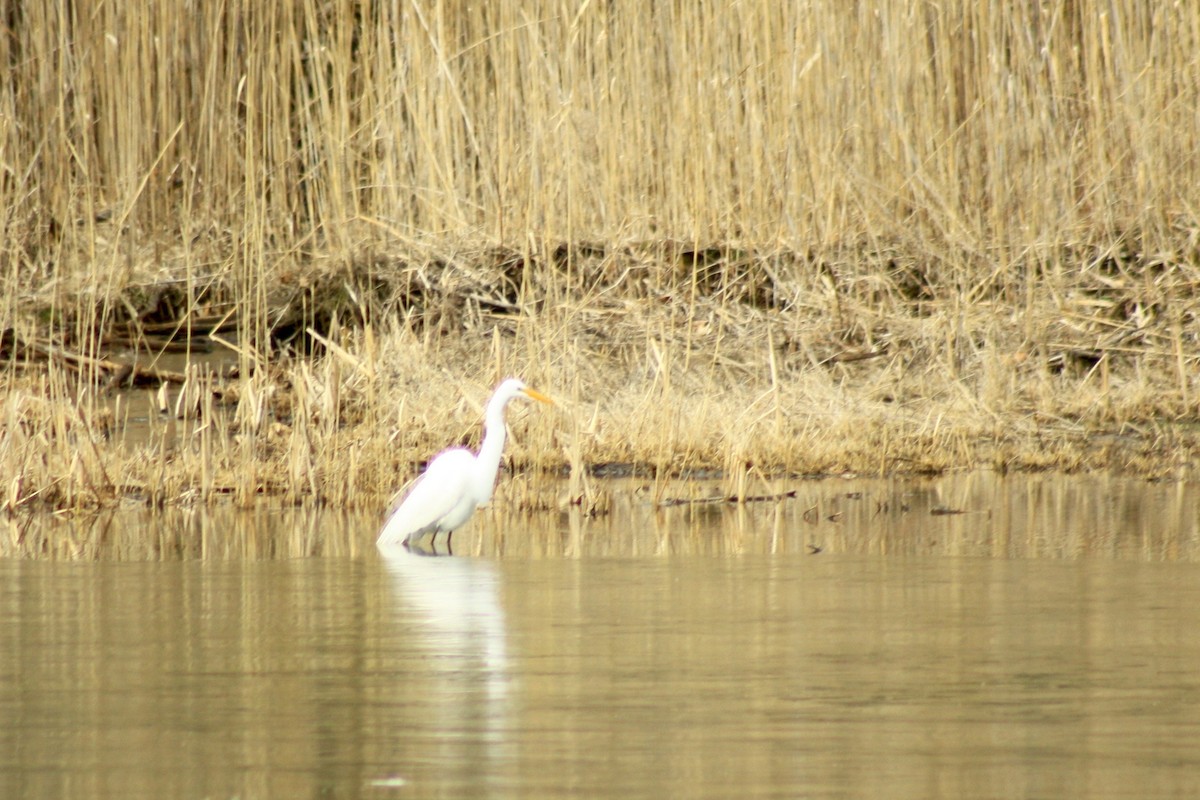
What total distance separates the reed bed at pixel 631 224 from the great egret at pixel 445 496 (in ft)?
4.41

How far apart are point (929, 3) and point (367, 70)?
322 centimetres

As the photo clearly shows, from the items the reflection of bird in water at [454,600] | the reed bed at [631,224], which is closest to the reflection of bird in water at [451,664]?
the reflection of bird in water at [454,600]

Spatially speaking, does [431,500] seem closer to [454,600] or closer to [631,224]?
[454,600]

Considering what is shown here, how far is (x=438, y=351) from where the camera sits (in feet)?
30.2

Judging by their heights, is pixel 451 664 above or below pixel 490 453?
below

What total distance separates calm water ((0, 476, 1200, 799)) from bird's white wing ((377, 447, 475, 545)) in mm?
152

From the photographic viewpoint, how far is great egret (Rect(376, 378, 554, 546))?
5.89 m

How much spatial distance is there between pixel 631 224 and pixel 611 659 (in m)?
5.73

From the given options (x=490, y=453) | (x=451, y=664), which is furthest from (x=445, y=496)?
(x=451, y=664)

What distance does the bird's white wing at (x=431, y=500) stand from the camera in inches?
232

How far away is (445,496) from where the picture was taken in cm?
598

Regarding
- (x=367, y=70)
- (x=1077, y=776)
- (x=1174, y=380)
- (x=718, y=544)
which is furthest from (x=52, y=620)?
(x=367, y=70)

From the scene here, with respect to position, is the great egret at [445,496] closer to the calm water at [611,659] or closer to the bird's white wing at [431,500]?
the bird's white wing at [431,500]

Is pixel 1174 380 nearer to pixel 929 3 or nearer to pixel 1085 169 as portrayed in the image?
pixel 1085 169
